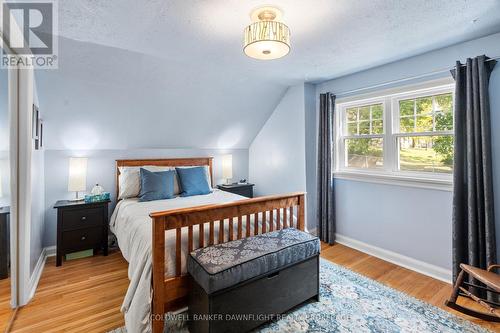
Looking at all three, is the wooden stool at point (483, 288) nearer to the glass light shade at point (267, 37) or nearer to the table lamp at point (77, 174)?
the glass light shade at point (267, 37)

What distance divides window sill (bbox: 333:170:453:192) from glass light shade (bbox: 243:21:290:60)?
199 cm

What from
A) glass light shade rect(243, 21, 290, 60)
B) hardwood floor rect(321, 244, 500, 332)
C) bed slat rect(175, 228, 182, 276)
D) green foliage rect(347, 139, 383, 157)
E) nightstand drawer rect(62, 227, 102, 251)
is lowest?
hardwood floor rect(321, 244, 500, 332)

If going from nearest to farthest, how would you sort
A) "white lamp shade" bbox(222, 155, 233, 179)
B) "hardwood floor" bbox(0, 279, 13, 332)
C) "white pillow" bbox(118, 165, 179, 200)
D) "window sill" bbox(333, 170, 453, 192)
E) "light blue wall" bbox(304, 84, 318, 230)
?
1. "hardwood floor" bbox(0, 279, 13, 332)
2. "window sill" bbox(333, 170, 453, 192)
3. "white pillow" bbox(118, 165, 179, 200)
4. "light blue wall" bbox(304, 84, 318, 230)
5. "white lamp shade" bbox(222, 155, 233, 179)

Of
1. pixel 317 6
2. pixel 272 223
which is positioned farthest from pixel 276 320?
pixel 317 6

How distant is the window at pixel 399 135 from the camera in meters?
2.58

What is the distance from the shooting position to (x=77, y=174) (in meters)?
3.00

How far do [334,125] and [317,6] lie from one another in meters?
1.95

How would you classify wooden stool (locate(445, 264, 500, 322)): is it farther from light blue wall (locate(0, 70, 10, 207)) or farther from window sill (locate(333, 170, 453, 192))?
light blue wall (locate(0, 70, 10, 207))

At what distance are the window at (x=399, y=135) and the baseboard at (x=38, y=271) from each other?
3551 mm

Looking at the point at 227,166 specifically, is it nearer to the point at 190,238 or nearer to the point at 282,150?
the point at 282,150

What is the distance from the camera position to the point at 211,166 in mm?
4199

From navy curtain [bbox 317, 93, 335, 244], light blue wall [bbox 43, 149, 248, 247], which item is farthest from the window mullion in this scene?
Result: light blue wall [bbox 43, 149, 248, 247]

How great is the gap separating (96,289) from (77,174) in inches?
54.7

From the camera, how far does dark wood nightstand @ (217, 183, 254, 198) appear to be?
13.3 feet
